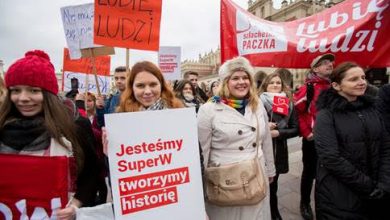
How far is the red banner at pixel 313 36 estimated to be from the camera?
11.0 feet

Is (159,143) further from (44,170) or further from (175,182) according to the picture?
(44,170)

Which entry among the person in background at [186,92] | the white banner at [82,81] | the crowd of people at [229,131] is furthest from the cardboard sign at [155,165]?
the white banner at [82,81]

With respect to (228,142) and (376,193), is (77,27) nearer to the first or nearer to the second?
(228,142)

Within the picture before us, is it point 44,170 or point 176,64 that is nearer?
point 44,170

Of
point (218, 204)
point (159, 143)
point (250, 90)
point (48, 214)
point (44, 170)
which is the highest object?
point (250, 90)

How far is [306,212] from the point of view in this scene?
3.66 m

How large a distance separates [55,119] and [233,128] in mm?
1241

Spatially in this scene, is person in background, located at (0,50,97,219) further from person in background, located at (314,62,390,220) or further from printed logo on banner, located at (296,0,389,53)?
printed logo on banner, located at (296,0,389,53)

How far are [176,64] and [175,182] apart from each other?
18.4 ft

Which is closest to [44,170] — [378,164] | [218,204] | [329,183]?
[218,204]

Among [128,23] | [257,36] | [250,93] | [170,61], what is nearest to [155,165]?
[250,93]

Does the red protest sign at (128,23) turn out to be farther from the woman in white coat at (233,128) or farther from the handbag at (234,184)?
the handbag at (234,184)

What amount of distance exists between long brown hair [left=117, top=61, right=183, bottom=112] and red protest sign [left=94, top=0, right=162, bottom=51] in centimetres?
93

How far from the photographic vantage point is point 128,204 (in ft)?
5.59
